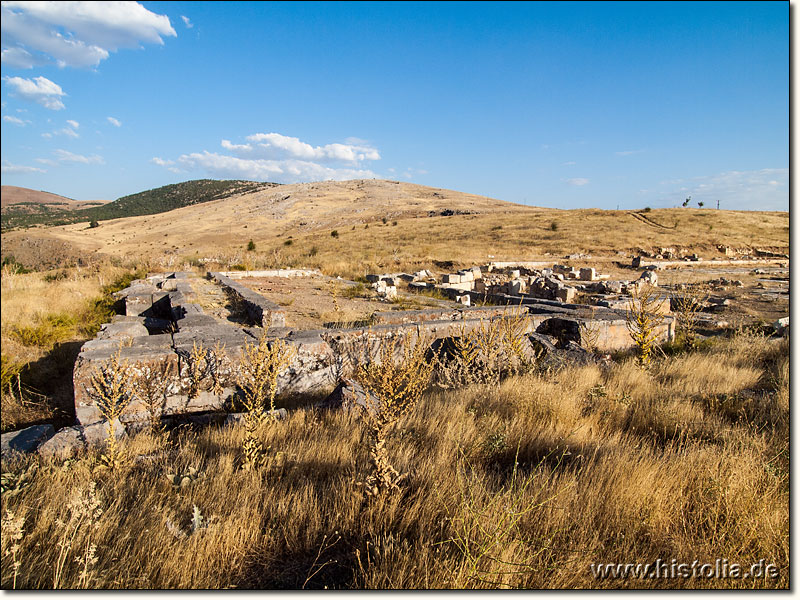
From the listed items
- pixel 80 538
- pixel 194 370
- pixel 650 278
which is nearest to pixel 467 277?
pixel 650 278

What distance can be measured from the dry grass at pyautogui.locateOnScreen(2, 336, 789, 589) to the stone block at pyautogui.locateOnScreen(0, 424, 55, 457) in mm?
436

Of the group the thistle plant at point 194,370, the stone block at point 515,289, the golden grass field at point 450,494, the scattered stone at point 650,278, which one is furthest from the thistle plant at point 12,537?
the scattered stone at point 650,278

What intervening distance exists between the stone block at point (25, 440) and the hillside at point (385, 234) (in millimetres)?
5918

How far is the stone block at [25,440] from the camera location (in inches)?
122

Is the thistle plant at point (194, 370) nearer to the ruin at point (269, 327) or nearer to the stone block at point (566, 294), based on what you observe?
the ruin at point (269, 327)

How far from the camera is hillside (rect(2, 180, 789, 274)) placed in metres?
22.1

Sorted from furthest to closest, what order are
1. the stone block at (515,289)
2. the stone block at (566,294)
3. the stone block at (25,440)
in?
the stone block at (515,289), the stone block at (566,294), the stone block at (25,440)

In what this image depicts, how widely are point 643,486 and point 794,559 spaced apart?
0.67 metres

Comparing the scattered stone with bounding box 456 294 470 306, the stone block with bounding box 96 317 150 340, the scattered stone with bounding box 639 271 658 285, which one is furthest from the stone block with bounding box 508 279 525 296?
the stone block with bounding box 96 317 150 340

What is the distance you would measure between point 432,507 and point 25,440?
3092mm

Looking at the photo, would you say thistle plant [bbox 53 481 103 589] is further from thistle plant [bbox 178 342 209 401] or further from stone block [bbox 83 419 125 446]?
thistle plant [bbox 178 342 209 401]

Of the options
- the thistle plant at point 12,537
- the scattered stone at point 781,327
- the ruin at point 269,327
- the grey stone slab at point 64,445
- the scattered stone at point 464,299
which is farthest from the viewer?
the scattered stone at point 464,299

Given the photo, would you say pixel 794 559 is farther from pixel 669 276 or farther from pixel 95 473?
pixel 669 276

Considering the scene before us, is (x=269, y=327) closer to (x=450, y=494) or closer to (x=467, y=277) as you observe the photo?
(x=450, y=494)
